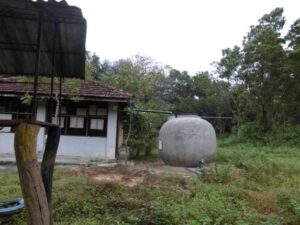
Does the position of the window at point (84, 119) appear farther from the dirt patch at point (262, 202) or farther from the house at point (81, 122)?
the dirt patch at point (262, 202)

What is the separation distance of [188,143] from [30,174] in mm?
8595

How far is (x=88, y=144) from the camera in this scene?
13352mm

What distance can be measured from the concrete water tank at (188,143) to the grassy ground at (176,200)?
9.49 ft

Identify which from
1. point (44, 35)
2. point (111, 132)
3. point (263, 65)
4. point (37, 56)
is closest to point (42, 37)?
point (44, 35)

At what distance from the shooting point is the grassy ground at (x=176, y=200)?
5.31 m

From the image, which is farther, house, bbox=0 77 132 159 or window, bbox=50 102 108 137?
window, bbox=50 102 108 137

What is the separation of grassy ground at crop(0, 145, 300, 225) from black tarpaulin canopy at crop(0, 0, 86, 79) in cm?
233

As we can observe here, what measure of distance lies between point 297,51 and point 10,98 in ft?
48.1

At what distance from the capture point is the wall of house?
43.5 ft

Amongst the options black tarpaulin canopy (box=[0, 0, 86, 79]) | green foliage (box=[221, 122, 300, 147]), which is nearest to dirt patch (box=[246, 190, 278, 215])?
black tarpaulin canopy (box=[0, 0, 86, 79])

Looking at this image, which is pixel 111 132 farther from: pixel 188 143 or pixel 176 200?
pixel 176 200

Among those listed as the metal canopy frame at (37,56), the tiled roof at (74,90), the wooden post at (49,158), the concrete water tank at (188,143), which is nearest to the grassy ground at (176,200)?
the wooden post at (49,158)

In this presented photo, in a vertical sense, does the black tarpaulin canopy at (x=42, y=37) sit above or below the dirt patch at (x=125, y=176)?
above

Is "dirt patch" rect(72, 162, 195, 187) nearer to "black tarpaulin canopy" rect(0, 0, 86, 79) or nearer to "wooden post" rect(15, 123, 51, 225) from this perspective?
"black tarpaulin canopy" rect(0, 0, 86, 79)
